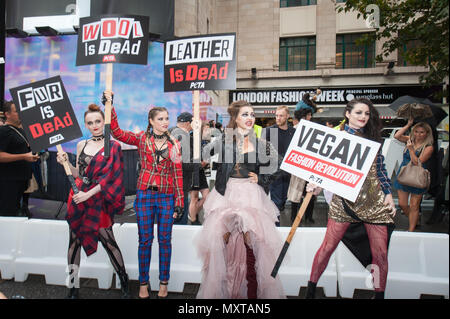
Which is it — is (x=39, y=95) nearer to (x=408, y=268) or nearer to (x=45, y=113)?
(x=45, y=113)

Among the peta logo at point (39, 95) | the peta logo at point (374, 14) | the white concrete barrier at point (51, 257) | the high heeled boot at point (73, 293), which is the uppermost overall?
the peta logo at point (374, 14)

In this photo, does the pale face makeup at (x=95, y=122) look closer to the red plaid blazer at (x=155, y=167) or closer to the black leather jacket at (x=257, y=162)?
the red plaid blazer at (x=155, y=167)

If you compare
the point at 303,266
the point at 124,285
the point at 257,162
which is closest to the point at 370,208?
the point at 303,266

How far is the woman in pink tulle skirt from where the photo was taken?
2676mm

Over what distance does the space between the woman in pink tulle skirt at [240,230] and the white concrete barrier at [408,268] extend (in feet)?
2.71

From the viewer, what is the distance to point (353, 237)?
2.97 m

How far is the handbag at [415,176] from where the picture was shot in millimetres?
4344

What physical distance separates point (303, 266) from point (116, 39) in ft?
10.1

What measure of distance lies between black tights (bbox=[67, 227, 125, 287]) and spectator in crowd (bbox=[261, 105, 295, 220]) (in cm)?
244

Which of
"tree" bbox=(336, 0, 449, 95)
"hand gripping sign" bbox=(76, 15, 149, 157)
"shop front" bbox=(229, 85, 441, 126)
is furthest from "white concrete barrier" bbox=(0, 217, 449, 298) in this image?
"shop front" bbox=(229, 85, 441, 126)

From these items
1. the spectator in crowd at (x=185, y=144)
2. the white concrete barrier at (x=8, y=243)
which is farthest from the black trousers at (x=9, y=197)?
the spectator in crowd at (x=185, y=144)
